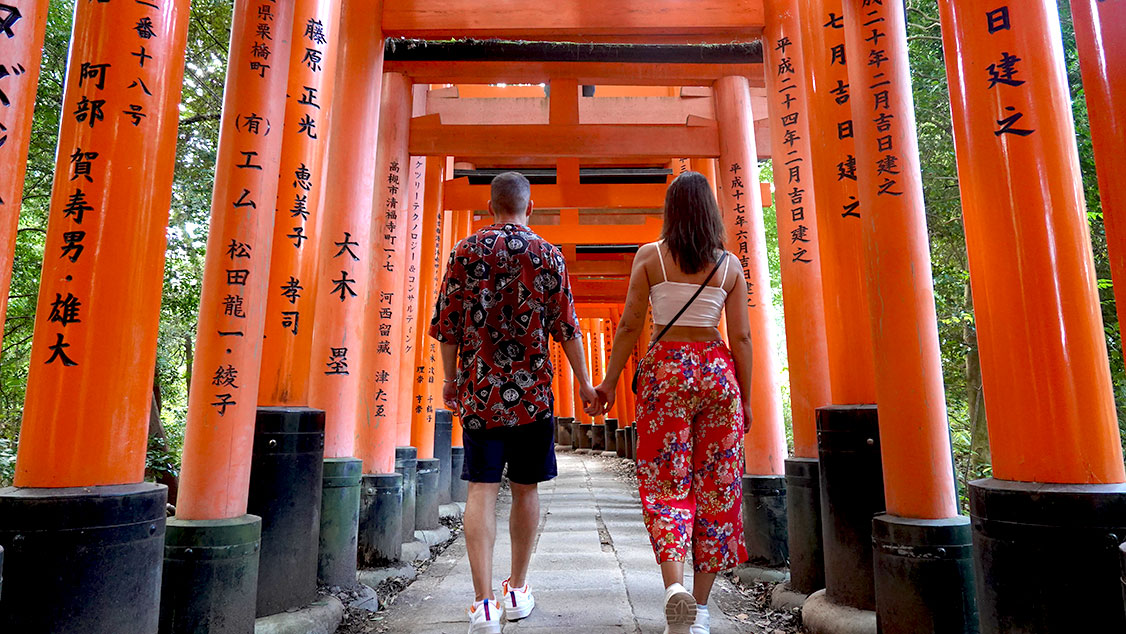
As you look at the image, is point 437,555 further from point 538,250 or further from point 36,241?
point 36,241

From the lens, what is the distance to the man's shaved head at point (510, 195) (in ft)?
9.32

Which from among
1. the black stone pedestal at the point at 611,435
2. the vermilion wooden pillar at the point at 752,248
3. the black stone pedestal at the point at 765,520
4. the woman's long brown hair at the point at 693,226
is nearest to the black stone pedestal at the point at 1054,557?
the woman's long brown hair at the point at 693,226

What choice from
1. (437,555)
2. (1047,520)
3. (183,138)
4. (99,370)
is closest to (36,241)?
(183,138)

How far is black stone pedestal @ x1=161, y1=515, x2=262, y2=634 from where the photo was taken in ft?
7.79

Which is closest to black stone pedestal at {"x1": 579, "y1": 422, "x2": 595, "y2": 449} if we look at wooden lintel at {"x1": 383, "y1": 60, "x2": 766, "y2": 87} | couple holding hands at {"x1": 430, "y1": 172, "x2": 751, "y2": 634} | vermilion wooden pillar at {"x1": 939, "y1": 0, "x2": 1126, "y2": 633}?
wooden lintel at {"x1": 383, "y1": 60, "x2": 766, "y2": 87}

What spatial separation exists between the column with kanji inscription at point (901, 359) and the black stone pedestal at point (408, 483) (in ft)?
10.4

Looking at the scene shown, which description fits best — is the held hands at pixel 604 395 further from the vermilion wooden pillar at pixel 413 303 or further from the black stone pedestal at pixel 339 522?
the vermilion wooden pillar at pixel 413 303

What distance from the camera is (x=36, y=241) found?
6.81 meters

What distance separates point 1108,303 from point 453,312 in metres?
4.67

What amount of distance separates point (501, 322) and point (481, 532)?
804mm

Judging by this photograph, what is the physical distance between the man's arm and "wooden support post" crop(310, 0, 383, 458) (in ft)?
5.06

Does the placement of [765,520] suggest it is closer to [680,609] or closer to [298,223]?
[680,609]

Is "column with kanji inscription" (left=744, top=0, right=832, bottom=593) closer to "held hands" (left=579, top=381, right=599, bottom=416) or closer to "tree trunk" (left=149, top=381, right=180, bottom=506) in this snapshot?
"held hands" (left=579, top=381, right=599, bottom=416)

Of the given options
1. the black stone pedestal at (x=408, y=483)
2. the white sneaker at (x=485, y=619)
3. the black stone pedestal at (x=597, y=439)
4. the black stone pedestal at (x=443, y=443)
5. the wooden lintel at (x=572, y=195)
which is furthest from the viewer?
the black stone pedestal at (x=597, y=439)
